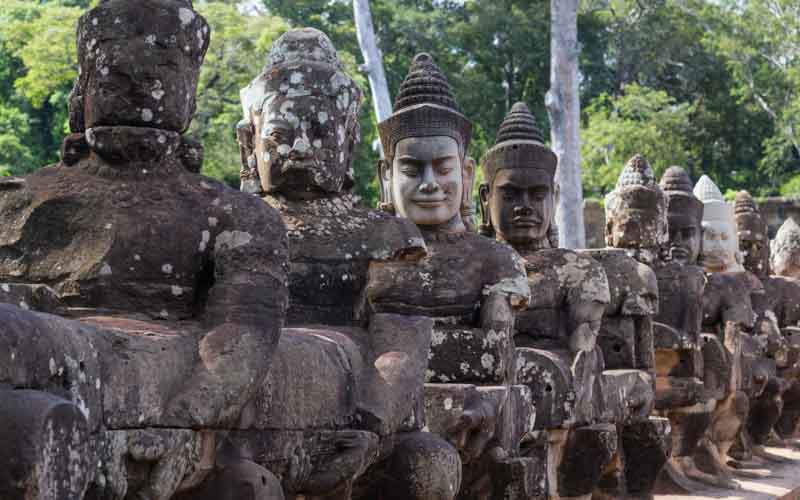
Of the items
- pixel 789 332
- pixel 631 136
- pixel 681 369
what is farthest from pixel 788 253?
pixel 631 136

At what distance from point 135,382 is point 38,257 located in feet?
2.47

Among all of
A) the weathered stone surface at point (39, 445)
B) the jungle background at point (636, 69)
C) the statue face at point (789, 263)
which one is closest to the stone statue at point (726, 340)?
the statue face at point (789, 263)

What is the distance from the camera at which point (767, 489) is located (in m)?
10.6

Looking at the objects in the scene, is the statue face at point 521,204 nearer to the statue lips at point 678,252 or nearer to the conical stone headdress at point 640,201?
the conical stone headdress at point 640,201

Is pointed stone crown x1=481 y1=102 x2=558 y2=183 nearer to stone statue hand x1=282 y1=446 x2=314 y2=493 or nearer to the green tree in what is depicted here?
stone statue hand x1=282 y1=446 x2=314 y2=493

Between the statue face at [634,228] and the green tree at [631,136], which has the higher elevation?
the green tree at [631,136]

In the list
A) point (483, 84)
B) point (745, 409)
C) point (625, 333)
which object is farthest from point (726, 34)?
point (625, 333)

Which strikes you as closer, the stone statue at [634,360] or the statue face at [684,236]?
the stone statue at [634,360]

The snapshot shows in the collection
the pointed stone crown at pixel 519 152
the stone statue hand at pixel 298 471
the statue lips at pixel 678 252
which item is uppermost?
the pointed stone crown at pixel 519 152

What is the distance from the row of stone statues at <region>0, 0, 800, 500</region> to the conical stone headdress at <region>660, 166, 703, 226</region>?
245 centimetres

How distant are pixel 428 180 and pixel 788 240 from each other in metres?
10.8

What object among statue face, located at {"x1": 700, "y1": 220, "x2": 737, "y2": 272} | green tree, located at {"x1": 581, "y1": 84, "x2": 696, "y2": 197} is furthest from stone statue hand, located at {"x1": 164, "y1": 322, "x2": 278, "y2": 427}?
green tree, located at {"x1": 581, "y1": 84, "x2": 696, "y2": 197}

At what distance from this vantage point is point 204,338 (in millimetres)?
4098

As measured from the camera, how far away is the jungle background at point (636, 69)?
1169 inches
